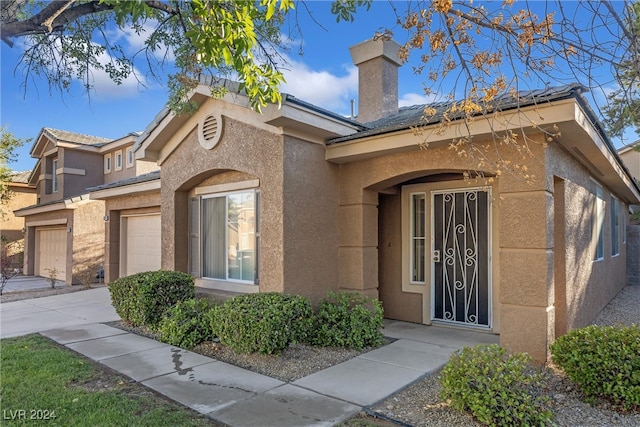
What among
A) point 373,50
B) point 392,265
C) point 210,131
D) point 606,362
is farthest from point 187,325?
point 373,50

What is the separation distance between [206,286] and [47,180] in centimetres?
1828

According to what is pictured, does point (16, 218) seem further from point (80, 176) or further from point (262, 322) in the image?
point (262, 322)

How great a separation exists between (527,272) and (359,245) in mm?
3132

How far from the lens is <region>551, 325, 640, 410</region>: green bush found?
430 centimetres

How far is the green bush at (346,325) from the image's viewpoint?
6867mm

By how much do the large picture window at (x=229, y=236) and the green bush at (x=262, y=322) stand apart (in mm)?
1803

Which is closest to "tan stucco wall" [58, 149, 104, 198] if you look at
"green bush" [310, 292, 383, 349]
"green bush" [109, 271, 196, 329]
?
"green bush" [109, 271, 196, 329]

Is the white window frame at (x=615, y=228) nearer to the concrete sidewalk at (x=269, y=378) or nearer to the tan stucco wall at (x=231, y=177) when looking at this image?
the concrete sidewalk at (x=269, y=378)

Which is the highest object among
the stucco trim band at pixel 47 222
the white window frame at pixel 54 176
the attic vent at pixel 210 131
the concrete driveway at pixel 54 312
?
the white window frame at pixel 54 176

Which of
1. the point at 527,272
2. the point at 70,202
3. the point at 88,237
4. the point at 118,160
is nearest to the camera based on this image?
the point at 527,272

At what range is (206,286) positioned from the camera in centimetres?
938

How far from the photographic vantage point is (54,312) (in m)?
10.5

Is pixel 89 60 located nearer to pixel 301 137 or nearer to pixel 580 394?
pixel 301 137

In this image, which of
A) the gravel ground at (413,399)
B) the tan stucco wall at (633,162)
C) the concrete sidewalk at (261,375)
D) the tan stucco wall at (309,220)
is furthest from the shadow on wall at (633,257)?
the tan stucco wall at (309,220)
